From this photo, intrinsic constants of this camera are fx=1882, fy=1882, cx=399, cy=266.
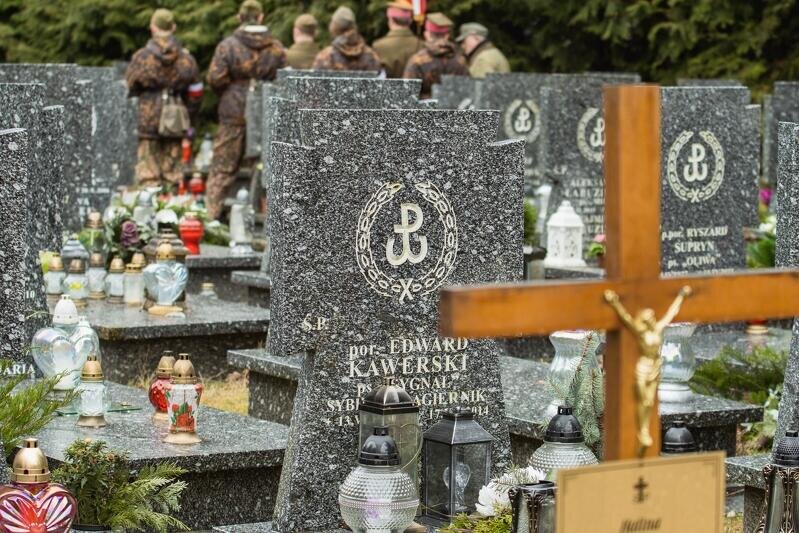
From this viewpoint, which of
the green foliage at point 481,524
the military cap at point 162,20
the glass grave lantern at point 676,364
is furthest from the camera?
the military cap at point 162,20

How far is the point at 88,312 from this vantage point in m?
9.70

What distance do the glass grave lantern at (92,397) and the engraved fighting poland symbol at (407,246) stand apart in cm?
124

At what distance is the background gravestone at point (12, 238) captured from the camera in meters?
6.02

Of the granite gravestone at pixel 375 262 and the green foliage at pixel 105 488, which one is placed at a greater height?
the granite gravestone at pixel 375 262

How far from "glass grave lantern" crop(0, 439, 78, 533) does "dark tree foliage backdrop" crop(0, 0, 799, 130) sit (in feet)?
52.6

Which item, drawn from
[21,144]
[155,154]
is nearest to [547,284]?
[21,144]

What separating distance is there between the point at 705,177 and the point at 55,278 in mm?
3540

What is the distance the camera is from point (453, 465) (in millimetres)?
5852

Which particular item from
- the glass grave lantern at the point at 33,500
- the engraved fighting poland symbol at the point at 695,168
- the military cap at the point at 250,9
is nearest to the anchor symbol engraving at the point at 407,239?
the glass grave lantern at the point at 33,500

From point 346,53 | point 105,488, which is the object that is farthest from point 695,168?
point 346,53

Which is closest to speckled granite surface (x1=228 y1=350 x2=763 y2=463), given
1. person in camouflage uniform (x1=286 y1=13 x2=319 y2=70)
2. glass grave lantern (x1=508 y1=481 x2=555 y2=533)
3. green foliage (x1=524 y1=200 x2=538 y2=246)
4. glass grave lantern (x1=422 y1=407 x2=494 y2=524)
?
glass grave lantern (x1=422 y1=407 x2=494 y2=524)

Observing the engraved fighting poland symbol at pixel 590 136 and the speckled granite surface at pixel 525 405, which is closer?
the speckled granite surface at pixel 525 405

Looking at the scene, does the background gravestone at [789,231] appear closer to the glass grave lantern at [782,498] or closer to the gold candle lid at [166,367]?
the glass grave lantern at [782,498]

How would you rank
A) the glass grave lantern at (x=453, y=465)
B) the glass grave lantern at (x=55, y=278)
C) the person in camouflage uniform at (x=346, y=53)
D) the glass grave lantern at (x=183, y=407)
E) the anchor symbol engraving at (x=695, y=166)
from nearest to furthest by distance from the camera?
the glass grave lantern at (x=453, y=465) < the glass grave lantern at (x=183, y=407) < the glass grave lantern at (x=55, y=278) < the anchor symbol engraving at (x=695, y=166) < the person in camouflage uniform at (x=346, y=53)
